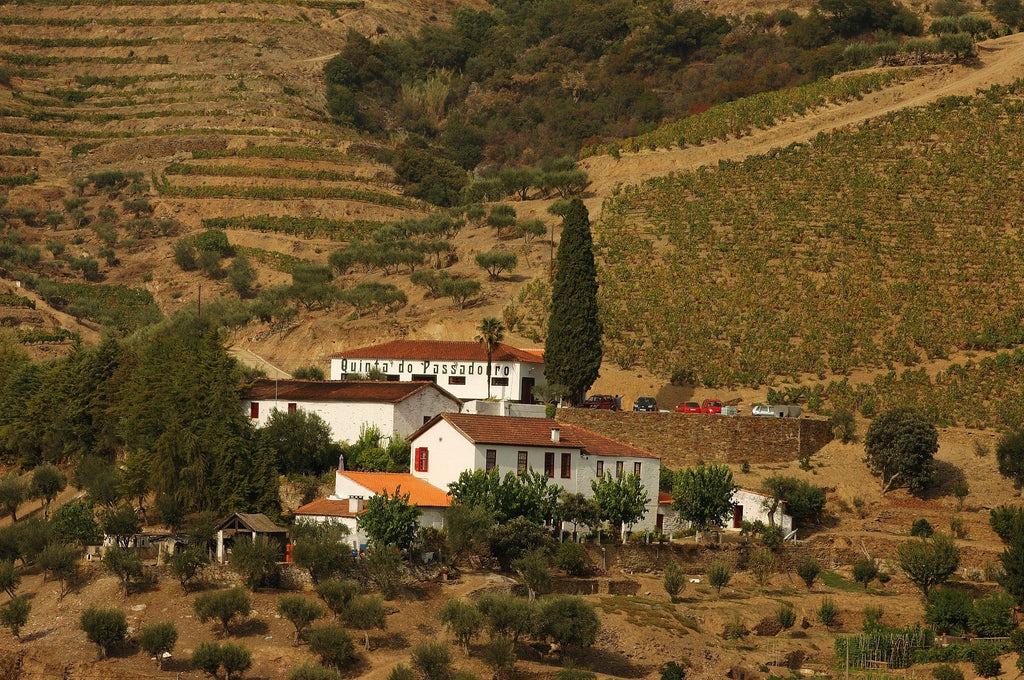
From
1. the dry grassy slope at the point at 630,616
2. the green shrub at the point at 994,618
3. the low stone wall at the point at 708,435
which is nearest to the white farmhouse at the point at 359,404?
the low stone wall at the point at 708,435

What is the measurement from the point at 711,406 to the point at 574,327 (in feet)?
28.4

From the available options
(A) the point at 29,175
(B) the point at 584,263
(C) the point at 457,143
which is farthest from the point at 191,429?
(C) the point at 457,143

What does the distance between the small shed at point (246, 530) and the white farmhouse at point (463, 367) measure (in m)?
21.4

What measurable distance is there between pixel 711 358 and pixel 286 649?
44.3 metres

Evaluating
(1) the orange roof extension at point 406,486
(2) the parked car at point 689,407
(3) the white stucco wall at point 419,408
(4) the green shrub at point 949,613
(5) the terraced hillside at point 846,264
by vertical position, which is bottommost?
(4) the green shrub at point 949,613

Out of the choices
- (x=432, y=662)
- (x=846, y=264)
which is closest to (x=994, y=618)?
(x=432, y=662)

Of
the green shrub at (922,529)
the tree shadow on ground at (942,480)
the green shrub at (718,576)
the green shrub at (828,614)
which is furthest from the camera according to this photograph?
the tree shadow on ground at (942,480)

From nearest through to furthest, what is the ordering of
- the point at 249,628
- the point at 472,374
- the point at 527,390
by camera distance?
1. the point at 249,628
2. the point at 472,374
3. the point at 527,390

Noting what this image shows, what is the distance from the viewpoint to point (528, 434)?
68.6m

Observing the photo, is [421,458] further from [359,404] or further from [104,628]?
[104,628]

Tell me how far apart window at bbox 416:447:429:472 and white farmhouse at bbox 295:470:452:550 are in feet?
3.18

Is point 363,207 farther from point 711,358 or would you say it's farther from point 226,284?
point 711,358

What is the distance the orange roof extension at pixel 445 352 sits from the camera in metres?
83.5

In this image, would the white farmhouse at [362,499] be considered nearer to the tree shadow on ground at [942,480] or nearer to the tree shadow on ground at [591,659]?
the tree shadow on ground at [591,659]
